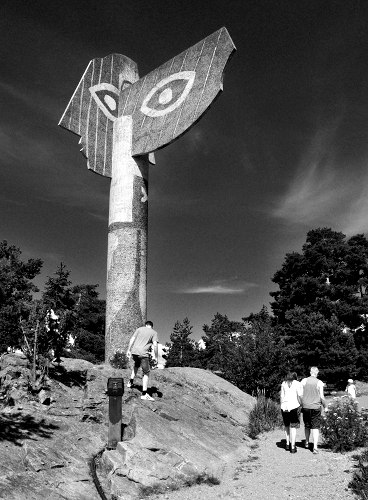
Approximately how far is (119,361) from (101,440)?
7.10 metres

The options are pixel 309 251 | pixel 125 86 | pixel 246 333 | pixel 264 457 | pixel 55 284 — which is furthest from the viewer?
pixel 309 251

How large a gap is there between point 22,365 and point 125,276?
245 inches

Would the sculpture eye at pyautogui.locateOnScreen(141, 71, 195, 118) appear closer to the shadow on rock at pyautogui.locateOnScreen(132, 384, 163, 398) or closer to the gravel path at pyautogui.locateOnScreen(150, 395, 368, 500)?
the shadow on rock at pyautogui.locateOnScreen(132, 384, 163, 398)

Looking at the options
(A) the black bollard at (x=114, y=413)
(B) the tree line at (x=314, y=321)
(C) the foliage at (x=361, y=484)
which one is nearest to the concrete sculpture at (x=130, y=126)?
(B) the tree line at (x=314, y=321)

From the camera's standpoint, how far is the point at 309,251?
3541 centimetres

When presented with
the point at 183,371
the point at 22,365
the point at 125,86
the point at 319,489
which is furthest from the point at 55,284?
the point at 125,86

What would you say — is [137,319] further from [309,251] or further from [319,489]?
[309,251]

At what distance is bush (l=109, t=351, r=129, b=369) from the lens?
14.6 metres

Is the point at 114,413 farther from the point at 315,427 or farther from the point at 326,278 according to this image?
the point at 326,278

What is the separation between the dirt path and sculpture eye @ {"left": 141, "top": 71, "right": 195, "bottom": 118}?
500 inches

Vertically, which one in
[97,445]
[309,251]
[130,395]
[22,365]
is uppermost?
[309,251]

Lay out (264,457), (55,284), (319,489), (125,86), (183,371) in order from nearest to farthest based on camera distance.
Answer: (319,489) → (264,457) → (55,284) → (183,371) → (125,86)

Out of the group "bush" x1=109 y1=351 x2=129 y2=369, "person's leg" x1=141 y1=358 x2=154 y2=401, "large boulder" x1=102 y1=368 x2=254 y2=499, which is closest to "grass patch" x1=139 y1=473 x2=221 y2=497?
"large boulder" x1=102 y1=368 x2=254 y2=499

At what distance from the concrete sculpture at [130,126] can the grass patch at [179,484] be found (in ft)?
29.6
